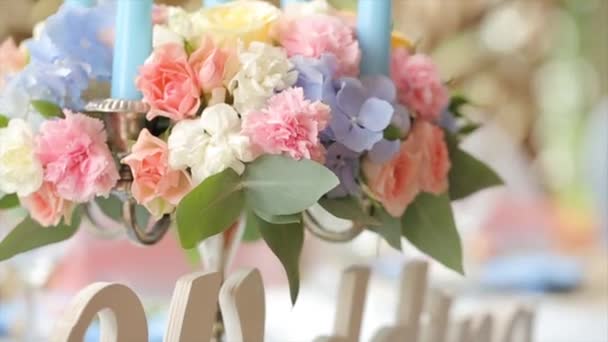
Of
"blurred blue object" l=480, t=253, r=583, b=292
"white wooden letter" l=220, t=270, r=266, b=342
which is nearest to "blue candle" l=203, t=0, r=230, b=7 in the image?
"white wooden letter" l=220, t=270, r=266, b=342

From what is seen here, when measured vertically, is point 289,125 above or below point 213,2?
below

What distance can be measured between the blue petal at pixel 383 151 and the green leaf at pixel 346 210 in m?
0.04

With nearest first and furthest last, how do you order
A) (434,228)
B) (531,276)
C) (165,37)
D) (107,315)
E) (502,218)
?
(107,315) < (165,37) < (434,228) < (531,276) < (502,218)

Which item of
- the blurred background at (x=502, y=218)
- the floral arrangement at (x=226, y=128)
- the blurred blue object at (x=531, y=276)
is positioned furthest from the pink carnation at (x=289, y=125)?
the blurred blue object at (x=531, y=276)

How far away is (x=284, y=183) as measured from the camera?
1.79 feet

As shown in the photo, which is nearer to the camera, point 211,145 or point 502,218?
point 211,145

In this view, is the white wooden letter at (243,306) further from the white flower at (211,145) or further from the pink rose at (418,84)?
the pink rose at (418,84)

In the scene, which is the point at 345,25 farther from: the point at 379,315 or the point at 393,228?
the point at 379,315

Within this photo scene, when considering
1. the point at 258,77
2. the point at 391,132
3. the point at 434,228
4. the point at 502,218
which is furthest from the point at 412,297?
the point at 502,218

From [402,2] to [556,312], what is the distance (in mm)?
964

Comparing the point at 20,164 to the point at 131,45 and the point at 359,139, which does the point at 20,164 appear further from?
the point at 359,139

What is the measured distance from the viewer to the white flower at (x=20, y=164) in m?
0.59

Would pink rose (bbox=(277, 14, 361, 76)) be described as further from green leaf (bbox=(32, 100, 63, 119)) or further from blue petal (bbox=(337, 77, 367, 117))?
green leaf (bbox=(32, 100, 63, 119))

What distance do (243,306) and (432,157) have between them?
0.22m
